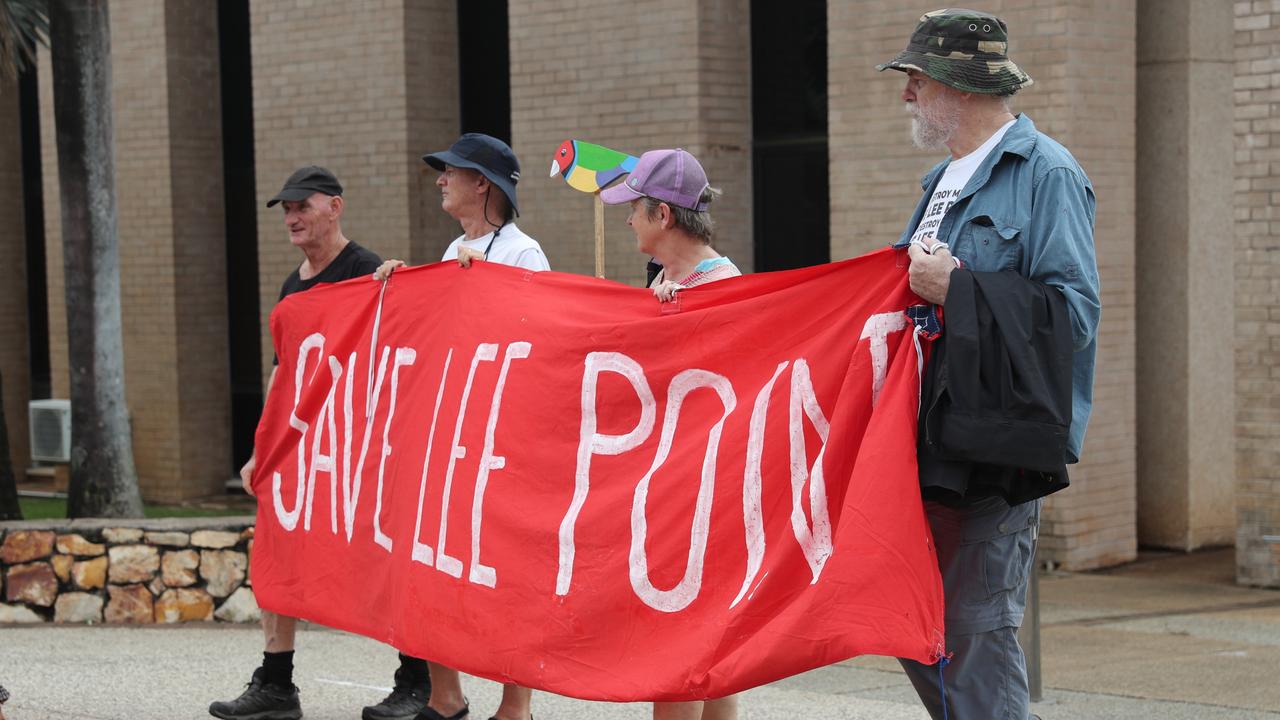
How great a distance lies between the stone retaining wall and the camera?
344 inches

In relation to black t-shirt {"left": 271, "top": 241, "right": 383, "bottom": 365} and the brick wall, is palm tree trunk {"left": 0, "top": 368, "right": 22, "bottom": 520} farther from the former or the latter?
the brick wall

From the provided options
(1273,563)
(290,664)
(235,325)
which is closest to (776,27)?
(1273,563)

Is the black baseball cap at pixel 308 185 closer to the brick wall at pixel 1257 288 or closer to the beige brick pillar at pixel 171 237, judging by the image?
the brick wall at pixel 1257 288

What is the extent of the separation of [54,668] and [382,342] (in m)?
2.67

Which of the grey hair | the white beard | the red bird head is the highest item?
the red bird head

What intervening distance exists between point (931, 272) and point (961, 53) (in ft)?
1.84

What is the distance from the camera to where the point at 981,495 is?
379 cm

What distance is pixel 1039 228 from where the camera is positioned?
12.5 ft

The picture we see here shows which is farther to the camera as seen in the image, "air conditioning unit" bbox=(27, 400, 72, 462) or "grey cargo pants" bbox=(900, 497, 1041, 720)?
"air conditioning unit" bbox=(27, 400, 72, 462)

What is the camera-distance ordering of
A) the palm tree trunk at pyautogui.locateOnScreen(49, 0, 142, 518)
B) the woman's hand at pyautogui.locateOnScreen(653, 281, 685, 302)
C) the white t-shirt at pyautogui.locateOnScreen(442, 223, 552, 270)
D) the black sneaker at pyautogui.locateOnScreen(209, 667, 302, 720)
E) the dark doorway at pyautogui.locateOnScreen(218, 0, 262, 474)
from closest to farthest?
the woman's hand at pyautogui.locateOnScreen(653, 281, 685, 302) < the white t-shirt at pyautogui.locateOnScreen(442, 223, 552, 270) < the black sneaker at pyautogui.locateOnScreen(209, 667, 302, 720) < the palm tree trunk at pyautogui.locateOnScreen(49, 0, 142, 518) < the dark doorway at pyautogui.locateOnScreen(218, 0, 262, 474)

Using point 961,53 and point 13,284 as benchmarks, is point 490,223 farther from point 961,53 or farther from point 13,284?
point 13,284

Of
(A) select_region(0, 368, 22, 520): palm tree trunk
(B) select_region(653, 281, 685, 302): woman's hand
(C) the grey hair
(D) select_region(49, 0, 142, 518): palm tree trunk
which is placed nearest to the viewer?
→ (B) select_region(653, 281, 685, 302): woman's hand

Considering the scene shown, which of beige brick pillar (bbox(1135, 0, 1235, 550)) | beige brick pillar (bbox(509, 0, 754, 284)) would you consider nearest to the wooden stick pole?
beige brick pillar (bbox(509, 0, 754, 284))

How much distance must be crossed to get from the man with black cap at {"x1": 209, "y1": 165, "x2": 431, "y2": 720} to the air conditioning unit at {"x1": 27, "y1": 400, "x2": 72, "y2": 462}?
951 cm
